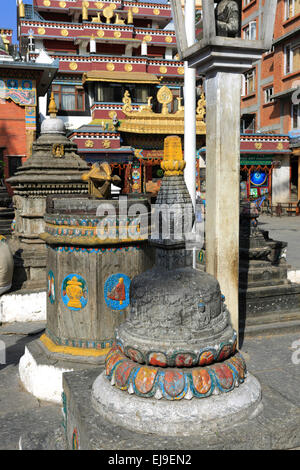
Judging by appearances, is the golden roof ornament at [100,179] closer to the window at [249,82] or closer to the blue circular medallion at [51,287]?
the blue circular medallion at [51,287]

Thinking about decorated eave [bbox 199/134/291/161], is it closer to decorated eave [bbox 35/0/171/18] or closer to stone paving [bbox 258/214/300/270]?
stone paving [bbox 258/214/300/270]

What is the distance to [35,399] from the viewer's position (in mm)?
4328

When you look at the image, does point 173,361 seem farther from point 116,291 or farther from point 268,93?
point 268,93

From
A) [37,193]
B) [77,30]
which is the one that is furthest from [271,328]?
[77,30]

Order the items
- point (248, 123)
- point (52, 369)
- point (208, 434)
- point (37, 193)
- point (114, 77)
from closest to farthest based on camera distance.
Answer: point (208, 434) → point (52, 369) → point (37, 193) → point (114, 77) → point (248, 123)

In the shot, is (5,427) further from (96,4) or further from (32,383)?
(96,4)

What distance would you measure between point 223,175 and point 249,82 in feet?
97.8

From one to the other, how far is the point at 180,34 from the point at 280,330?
3903 mm

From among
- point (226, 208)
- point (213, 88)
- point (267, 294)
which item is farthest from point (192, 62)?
point (267, 294)

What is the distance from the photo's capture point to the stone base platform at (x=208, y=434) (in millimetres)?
2258

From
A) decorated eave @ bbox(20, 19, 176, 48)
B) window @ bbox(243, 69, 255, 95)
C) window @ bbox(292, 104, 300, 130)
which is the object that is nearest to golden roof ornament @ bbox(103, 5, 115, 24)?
decorated eave @ bbox(20, 19, 176, 48)

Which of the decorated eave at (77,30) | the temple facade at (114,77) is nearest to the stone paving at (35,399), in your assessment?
the temple facade at (114,77)

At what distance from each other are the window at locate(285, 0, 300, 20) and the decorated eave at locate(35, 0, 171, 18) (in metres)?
9.38

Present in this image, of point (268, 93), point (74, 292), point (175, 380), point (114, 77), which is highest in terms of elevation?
point (268, 93)
